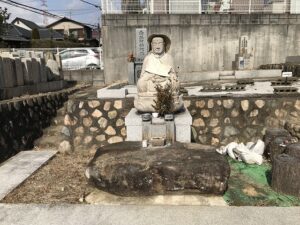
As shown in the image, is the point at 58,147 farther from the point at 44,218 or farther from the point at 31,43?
the point at 31,43

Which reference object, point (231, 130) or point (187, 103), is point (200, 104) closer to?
point (187, 103)

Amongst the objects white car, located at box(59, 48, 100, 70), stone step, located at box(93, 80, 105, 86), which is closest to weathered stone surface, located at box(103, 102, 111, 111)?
stone step, located at box(93, 80, 105, 86)

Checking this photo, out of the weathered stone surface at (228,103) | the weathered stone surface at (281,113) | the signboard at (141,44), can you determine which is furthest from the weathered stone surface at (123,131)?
the signboard at (141,44)

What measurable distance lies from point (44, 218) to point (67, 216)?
0.28 m

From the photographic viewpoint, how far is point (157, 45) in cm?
568

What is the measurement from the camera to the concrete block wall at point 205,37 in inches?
532

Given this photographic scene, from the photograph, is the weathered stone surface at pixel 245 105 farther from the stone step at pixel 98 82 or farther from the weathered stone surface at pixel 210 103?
the stone step at pixel 98 82

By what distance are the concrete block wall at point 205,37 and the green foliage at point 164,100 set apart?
805cm

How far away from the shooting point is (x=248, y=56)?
13844mm

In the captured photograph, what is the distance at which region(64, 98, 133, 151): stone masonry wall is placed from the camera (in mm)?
7102

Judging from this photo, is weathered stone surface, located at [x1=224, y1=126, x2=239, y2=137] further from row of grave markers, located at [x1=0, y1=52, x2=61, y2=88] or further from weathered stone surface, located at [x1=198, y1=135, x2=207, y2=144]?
row of grave markers, located at [x1=0, y1=52, x2=61, y2=88]

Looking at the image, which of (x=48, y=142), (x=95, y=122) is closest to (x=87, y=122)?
(x=95, y=122)

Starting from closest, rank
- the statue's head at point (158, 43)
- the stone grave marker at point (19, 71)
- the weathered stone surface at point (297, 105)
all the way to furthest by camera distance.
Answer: the statue's head at point (158, 43), the weathered stone surface at point (297, 105), the stone grave marker at point (19, 71)

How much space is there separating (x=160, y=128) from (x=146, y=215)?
1.85 meters
